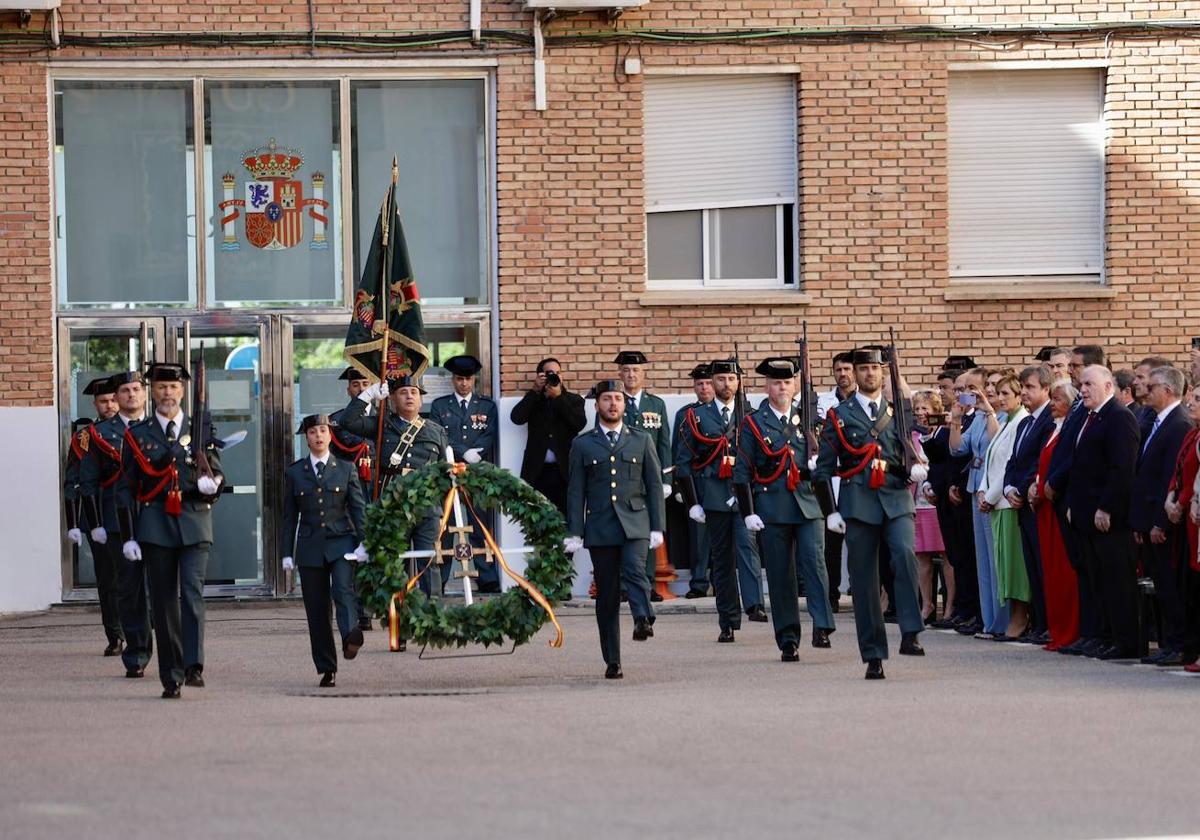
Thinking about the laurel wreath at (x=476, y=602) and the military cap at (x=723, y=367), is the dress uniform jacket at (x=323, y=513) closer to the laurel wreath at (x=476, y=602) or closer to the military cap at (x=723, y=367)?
the laurel wreath at (x=476, y=602)

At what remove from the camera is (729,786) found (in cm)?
859

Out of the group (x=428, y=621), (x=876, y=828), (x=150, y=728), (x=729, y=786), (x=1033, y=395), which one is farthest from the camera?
(x=1033, y=395)

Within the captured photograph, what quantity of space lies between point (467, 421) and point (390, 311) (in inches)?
119

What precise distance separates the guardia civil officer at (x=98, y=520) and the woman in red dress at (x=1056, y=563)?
7009 millimetres

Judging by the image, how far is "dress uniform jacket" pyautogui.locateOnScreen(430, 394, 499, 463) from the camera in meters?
19.7

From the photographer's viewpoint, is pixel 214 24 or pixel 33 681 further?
pixel 214 24

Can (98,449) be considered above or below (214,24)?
below

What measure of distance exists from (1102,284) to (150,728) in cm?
1265

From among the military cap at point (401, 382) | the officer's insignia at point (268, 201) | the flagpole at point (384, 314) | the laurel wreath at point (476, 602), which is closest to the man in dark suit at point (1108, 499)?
the laurel wreath at point (476, 602)

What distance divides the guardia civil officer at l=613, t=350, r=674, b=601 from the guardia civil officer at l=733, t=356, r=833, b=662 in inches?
144

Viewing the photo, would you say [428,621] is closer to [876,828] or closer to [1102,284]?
[876,828]

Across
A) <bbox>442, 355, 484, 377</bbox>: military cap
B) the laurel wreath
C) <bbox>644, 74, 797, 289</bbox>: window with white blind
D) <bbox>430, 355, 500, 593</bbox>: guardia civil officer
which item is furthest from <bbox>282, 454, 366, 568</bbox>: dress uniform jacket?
<bbox>644, 74, 797, 289</bbox>: window with white blind

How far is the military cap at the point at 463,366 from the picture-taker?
19.6 meters

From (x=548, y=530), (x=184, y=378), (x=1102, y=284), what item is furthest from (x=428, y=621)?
(x=1102, y=284)
